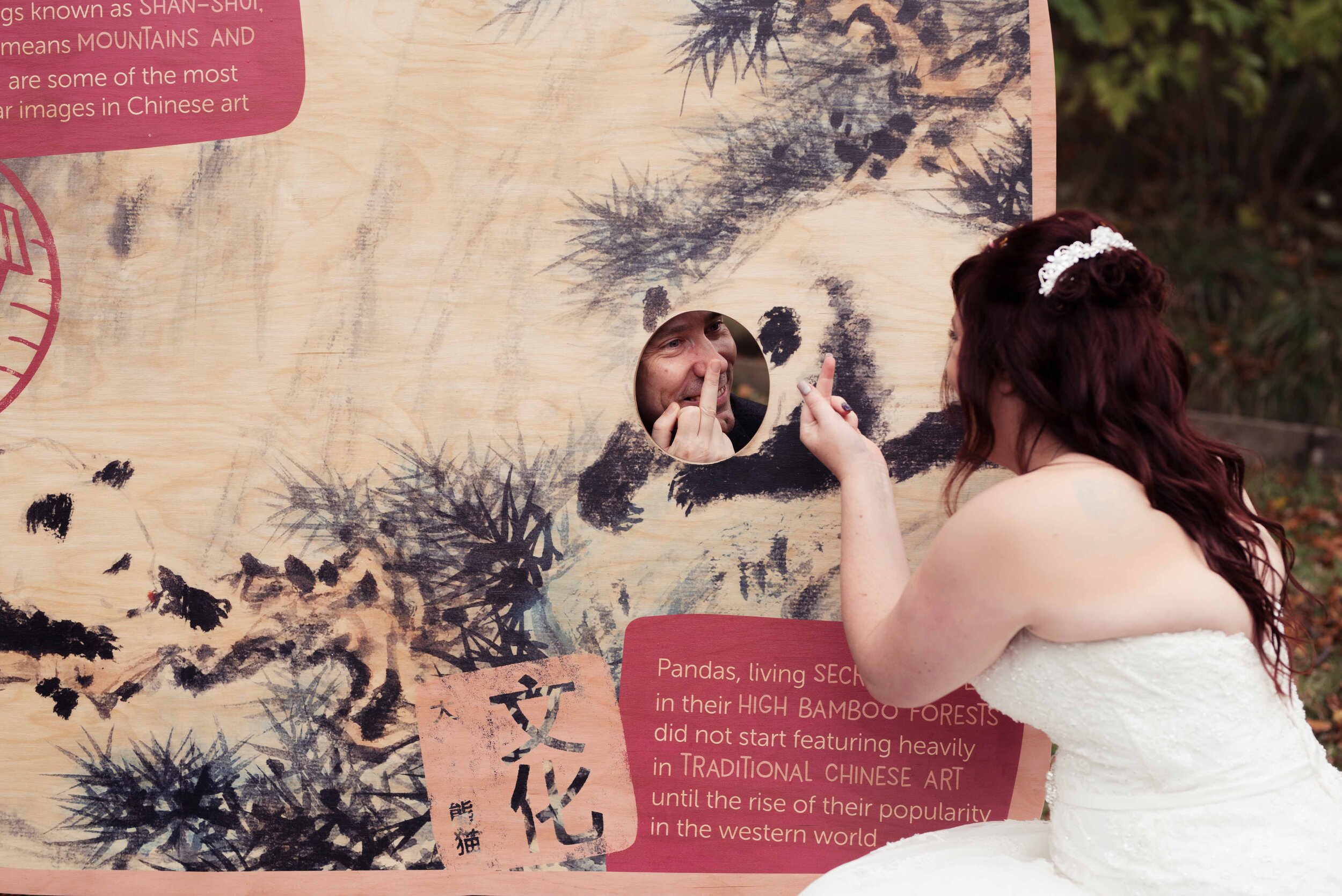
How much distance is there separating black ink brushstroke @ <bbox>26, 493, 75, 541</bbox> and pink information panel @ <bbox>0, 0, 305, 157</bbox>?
0.64m

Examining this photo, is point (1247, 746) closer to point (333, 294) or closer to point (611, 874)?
point (611, 874)

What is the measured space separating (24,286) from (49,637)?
2.13ft

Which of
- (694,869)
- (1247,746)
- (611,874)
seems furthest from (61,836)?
(1247,746)

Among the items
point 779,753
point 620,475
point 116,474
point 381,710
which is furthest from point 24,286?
point 779,753

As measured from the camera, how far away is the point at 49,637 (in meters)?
1.85

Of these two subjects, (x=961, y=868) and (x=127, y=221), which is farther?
(x=127, y=221)

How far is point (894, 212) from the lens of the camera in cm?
178

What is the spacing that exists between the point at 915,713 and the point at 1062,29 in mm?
5790

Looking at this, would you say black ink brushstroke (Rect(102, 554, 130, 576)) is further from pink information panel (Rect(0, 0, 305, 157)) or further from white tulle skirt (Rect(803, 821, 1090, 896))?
white tulle skirt (Rect(803, 821, 1090, 896))

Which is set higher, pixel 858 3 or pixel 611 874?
pixel 858 3

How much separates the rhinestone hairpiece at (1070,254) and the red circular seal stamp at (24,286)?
67.3 inches

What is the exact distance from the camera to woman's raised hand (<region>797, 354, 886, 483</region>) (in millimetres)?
1717

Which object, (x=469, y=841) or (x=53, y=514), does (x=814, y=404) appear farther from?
(x=53, y=514)

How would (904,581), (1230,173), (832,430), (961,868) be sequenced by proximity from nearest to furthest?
(961,868) → (904,581) → (832,430) → (1230,173)
